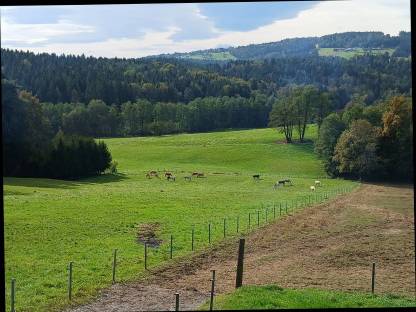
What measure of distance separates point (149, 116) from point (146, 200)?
9.16 feet

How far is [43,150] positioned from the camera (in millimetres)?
9328

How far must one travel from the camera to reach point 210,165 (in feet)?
39.9

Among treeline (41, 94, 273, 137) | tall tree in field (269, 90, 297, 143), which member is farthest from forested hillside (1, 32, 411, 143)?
tall tree in field (269, 90, 297, 143)

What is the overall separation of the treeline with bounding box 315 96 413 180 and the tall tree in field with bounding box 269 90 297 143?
0.73m

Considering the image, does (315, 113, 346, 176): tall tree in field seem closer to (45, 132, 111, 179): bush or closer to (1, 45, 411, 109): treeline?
(1, 45, 411, 109): treeline

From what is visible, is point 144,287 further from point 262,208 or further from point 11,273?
point 262,208

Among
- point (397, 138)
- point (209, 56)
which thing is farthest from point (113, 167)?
point (397, 138)

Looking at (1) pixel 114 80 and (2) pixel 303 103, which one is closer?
(1) pixel 114 80

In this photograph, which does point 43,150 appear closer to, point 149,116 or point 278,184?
point 149,116

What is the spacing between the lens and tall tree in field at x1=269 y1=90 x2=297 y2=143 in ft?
35.1

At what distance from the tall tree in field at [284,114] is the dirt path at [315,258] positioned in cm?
215

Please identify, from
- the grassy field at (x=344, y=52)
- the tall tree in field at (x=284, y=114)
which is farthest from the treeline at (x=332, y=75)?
the tall tree in field at (x=284, y=114)

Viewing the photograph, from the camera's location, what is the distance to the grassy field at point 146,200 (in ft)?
29.6

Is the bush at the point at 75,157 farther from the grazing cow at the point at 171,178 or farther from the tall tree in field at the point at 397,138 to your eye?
the tall tree in field at the point at 397,138
